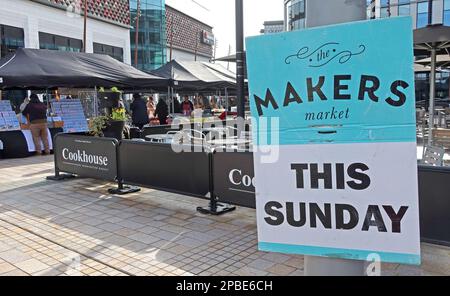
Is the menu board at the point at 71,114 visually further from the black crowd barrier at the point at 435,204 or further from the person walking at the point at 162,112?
the black crowd barrier at the point at 435,204

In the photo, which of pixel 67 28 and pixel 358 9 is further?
pixel 67 28

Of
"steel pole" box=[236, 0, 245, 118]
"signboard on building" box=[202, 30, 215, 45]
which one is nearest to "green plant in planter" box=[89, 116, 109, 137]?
"steel pole" box=[236, 0, 245, 118]

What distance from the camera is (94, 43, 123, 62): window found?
29.9 metres

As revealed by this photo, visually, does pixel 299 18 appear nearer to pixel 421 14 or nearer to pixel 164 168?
pixel 164 168

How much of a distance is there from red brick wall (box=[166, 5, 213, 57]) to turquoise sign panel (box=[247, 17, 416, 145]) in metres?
42.8

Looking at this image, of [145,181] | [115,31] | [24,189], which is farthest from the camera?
[115,31]

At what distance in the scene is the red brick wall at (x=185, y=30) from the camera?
4306 cm

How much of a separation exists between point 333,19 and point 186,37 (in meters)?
47.7

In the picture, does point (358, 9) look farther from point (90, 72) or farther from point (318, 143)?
point (90, 72)

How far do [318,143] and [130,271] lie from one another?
2.66 metres

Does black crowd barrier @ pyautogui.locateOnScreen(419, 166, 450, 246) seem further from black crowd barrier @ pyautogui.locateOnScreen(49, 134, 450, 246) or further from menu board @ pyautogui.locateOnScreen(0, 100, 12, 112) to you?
menu board @ pyautogui.locateOnScreen(0, 100, 12, 112)

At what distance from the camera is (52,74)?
34.4 ft

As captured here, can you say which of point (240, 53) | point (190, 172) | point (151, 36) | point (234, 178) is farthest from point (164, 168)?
point (151, 36)
